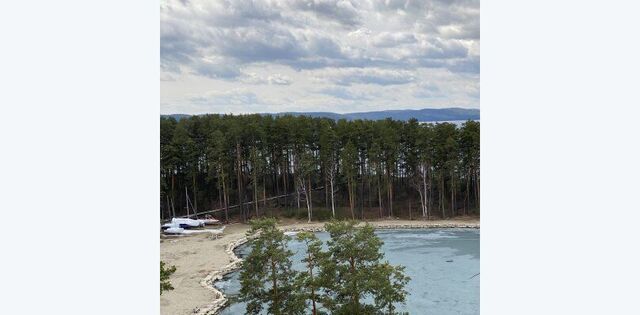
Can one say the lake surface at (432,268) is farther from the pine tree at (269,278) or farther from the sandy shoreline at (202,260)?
the pine tree at (269,278)

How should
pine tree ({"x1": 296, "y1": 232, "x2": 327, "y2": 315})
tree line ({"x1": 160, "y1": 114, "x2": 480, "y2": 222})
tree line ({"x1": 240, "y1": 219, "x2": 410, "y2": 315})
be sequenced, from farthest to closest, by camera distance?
tree line ({"x1": 160, "y1": 114, "x2": 480, "y2": 222})
pine tree ({"x1": 296, "y1": 232, "x2": 327, "y2": 315})
tree line ({"x1": 240, "y1": 219, "x2": 410, "y2": 315})

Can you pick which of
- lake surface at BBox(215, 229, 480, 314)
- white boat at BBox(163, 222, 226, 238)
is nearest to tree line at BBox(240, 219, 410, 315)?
lake surface at BBox(215, 229, 480, 314)

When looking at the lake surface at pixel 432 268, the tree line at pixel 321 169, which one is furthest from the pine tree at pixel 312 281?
the tree line at pixel 321 169

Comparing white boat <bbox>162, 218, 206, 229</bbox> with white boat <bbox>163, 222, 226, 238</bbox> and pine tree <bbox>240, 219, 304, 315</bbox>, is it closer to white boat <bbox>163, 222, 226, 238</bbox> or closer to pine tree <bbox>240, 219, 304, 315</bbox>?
white boat <bbox>163, 222, 226, 238</bbox>
